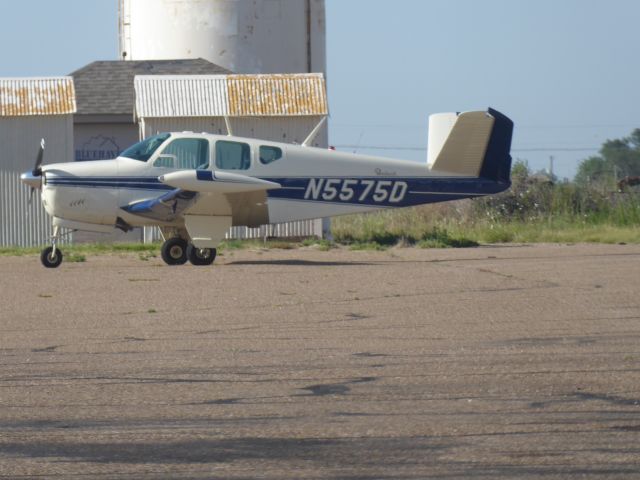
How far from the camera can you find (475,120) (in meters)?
18.6

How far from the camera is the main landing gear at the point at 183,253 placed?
17.3 meters

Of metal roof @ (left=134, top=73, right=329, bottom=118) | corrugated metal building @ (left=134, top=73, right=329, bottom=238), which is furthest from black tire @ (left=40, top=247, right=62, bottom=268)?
metal roof @ (left=134, top=73, right=329, bottom=118)

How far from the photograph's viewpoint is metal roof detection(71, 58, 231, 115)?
25.8 metres

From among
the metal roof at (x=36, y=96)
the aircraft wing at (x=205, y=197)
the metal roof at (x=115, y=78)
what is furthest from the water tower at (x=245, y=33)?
the aircraft wing at (x=205, y=197)

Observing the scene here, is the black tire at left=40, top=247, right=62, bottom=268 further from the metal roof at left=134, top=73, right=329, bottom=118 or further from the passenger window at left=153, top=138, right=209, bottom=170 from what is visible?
the metal roof at left=134, top=73, right=329, bottom=118

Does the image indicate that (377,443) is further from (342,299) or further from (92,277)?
(92,277)

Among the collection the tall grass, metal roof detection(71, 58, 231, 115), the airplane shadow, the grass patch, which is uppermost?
metal roof detection(71, 58, 231, 115)

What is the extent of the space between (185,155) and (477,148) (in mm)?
4536

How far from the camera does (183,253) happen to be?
17.6 meters

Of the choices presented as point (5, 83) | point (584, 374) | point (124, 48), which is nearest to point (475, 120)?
point (5, 83)

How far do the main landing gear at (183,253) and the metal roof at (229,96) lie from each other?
5938mm

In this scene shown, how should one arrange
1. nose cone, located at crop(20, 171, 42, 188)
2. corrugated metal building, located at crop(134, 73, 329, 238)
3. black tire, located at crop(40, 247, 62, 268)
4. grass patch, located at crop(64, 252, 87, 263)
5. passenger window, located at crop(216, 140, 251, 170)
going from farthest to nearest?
corrugated metal building, located at crop(134, 73, 329, 238) → grass patch, located at crop(64, 252, 87, 263) → passenger window, located at crop(216, 140, 251, 170) → nose cone, located at crop(20, 171, 42, 188) → black tire, located at crop(40, 247, 62, 268)

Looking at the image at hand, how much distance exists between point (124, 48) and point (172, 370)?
86.5ft

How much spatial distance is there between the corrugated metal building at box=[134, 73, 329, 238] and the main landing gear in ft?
17.7
